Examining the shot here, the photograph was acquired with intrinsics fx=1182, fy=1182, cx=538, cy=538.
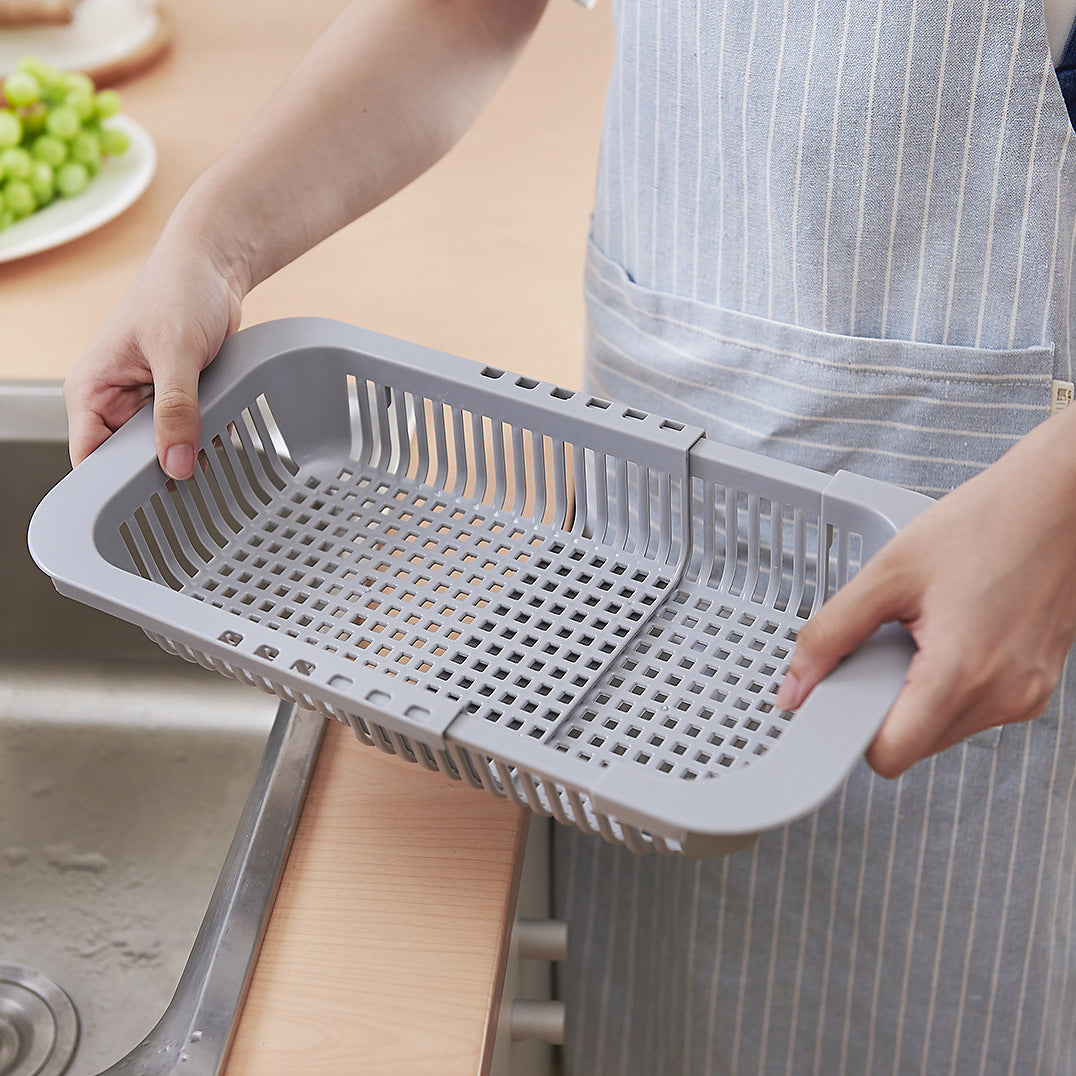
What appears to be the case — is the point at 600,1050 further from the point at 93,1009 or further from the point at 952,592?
the point at 952,592

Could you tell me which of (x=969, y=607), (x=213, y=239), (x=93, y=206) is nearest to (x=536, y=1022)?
(x=969, y=607)

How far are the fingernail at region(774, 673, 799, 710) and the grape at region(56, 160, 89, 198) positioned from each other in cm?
98

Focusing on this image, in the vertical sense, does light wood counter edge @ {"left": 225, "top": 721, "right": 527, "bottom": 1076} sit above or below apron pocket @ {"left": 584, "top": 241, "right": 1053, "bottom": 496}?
below

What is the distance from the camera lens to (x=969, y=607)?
529 millimetres

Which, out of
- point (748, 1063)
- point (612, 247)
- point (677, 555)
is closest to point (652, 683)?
point (677, 555)

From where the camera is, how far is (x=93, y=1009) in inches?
30.7

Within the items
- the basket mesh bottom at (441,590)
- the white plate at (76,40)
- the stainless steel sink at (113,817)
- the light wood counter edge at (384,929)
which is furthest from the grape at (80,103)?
the light wood counter edge at (384,929)

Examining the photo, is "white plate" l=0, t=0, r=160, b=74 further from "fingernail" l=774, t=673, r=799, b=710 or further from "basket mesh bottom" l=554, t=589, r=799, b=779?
"fingernail" l=774, t=673, r=799, b=710

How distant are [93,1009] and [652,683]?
44 centimetres

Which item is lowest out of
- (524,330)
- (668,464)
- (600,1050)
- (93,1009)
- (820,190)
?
(600,1050)

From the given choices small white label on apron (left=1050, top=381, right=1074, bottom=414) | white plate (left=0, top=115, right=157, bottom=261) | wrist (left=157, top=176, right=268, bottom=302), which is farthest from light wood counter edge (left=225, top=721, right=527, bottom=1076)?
white plate (left=0, top=115, right=157, bottom=261)

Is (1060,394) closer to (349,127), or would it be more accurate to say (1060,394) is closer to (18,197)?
(349,127)

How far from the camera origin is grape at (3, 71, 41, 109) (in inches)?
47.4

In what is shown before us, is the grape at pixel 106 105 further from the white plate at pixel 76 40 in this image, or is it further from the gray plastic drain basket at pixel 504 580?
the gray plastic drain basket at pixel 504 580
